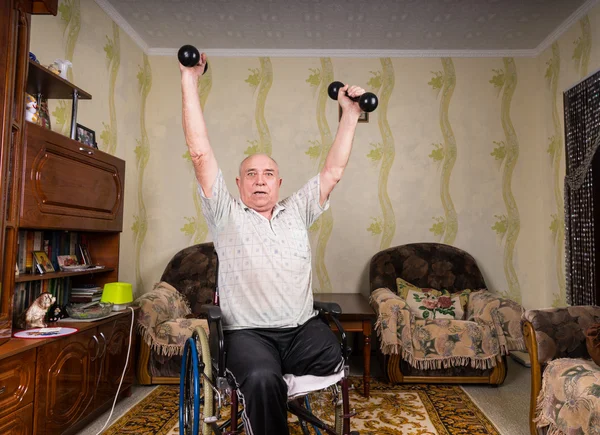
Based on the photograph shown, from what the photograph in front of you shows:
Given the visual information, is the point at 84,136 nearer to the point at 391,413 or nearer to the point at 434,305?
the point at 391,413

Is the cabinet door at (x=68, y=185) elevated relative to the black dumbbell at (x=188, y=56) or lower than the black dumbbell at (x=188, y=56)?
lower

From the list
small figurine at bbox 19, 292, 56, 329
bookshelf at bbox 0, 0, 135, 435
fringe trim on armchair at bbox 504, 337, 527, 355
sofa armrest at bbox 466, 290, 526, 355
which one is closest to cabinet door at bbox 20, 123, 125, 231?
bookshelf at bbox 0, 0, 135, 435

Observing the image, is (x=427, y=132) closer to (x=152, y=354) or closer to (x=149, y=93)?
(x=149, y=93)

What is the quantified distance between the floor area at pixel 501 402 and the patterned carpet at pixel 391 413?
6 centimetres

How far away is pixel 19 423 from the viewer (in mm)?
1738

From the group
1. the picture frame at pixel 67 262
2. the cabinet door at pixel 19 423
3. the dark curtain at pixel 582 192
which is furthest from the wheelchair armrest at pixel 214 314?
the dark curtain at pixel 582 192

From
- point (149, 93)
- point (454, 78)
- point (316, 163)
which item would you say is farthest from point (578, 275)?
point (149, 93)

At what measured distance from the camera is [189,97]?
Result: 1553 millimetres

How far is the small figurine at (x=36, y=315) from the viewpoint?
6.72 ft

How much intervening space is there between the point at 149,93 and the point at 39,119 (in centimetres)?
198

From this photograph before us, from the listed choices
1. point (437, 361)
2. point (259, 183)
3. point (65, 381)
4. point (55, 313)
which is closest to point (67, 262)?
point (55, 313)

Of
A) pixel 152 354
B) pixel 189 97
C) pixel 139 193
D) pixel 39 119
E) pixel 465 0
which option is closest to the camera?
pixel 189 97

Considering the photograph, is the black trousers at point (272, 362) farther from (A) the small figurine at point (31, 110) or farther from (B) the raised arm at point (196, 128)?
(A) the small figurine at point (31, 110)

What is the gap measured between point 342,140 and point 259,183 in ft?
1.32
